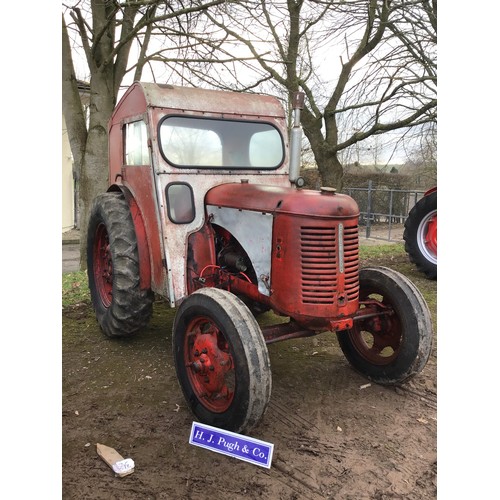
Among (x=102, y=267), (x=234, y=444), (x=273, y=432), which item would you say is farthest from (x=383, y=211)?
(x=234, y=444)

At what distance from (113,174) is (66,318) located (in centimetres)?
146

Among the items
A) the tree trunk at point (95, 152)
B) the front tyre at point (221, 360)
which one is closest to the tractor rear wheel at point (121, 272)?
the front tyre at point (221, 360)

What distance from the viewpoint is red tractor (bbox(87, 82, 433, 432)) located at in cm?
262

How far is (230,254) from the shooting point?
335 centimetres

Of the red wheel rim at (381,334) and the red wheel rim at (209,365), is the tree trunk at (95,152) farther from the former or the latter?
the red wheel rim at (381,334)

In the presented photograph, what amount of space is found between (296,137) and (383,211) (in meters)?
10.7

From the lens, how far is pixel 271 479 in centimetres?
226

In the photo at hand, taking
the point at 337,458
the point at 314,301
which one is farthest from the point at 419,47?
the point at 337,458

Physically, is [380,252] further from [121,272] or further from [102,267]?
[121,272]

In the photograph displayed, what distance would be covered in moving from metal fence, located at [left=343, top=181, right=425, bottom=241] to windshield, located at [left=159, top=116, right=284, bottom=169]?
25.8ft

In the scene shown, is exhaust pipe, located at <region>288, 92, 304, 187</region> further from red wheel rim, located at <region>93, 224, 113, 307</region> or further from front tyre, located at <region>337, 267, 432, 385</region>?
red wheel rim, located at <region>93, 224, 113, 307</region>

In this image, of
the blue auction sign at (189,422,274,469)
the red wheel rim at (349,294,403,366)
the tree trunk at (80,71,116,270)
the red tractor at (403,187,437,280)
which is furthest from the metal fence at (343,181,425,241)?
the blue auction sign at (189,422,274,469)

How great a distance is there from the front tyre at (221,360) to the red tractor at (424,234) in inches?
173

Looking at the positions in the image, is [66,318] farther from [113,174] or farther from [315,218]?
[315,218]
